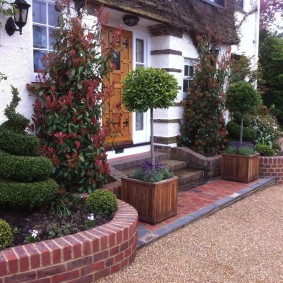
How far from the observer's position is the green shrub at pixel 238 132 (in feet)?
27.6

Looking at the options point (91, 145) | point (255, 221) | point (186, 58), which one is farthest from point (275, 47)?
point (91, 145)

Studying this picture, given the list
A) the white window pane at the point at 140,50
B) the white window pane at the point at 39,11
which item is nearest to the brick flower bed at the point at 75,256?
the white window pane at the point at 39,11

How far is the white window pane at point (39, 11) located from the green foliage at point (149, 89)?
1.61m

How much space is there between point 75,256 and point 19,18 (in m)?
2.99

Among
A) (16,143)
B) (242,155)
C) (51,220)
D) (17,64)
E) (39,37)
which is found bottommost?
(51,220)

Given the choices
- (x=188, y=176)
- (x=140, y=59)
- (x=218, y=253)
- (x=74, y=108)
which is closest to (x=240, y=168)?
(x=188, y=176)

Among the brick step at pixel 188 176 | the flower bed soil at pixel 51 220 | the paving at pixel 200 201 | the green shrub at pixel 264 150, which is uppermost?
the green shrub at pixel 264 150

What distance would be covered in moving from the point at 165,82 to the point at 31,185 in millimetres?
2039

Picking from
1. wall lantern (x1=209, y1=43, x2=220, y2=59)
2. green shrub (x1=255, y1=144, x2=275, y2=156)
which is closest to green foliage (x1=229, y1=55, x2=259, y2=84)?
wall lantern (x1=209, y1=43, x2=220, y2=59)

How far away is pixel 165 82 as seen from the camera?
436 centimetres

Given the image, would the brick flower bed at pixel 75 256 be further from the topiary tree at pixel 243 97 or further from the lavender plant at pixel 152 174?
the topiary tree at pixel 243 97

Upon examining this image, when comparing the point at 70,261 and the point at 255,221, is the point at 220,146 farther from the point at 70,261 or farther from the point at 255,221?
the point at 70,261

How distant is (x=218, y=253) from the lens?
378 cm

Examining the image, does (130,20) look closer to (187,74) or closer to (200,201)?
(187,74)
